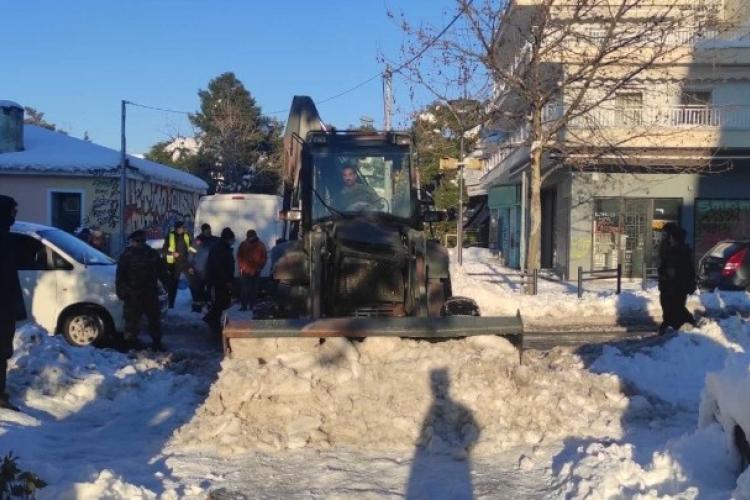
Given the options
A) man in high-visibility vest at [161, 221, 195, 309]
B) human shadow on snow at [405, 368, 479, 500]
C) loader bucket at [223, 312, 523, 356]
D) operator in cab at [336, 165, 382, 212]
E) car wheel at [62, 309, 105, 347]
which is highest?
operator in cab at [336, 165, 382, 212]

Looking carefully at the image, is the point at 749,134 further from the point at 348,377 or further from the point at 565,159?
the point at 348,377

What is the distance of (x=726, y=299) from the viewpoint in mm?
18531

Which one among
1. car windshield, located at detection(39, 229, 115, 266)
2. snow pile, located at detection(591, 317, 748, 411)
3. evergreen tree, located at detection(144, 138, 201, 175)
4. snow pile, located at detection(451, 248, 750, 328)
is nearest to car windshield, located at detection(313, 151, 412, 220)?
snow pile, located at detection(591, 317, 748, 411)

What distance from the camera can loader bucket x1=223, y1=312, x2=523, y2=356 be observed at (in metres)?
7.38

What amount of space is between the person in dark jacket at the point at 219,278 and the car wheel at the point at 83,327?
91.6 inches

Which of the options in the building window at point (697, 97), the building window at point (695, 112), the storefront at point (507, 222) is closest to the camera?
the building window at point (695, 112)

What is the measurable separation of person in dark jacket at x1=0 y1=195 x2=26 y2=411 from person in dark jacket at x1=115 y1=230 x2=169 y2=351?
12.2 feet

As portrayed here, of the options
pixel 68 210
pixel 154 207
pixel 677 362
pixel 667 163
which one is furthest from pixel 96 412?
pixel 154 207

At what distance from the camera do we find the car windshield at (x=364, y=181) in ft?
33.4

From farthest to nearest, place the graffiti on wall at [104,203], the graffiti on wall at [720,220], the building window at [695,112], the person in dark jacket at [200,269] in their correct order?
the graffiti on wall at [104,203] → the graffiti on wall at [720,220] → the building window at [695,112] → the person in dark jacket at [200,269]

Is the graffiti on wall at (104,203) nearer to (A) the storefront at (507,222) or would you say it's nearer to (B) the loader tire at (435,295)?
(A) the storefront at (507,222)

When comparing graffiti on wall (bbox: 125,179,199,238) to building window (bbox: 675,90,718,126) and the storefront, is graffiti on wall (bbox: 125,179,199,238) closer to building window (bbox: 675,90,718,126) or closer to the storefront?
the storefront

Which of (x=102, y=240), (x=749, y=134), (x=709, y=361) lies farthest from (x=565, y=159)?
(x=709, y=361)

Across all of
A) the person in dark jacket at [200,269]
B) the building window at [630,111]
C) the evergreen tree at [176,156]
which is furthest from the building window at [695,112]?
the evergreen tree at [176,156]
